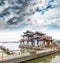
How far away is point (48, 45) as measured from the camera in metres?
31.1

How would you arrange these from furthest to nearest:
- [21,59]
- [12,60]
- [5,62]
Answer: [21,59] < [12,60] < [5,62]

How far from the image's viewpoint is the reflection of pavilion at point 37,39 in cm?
3086

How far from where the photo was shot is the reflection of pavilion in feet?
101

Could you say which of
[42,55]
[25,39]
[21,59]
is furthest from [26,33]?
[21,59]

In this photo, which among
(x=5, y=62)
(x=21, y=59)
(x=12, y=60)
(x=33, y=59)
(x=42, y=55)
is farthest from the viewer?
(x=42, y=55)

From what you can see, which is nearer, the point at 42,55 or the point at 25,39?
the point at 42,55

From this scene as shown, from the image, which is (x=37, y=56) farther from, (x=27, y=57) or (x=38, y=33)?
(x=38, y=33)

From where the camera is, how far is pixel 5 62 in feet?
37.1

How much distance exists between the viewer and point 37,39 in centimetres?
3114

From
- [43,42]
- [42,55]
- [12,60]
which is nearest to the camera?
[12,60]

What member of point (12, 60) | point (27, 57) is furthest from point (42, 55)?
point (12, 60)

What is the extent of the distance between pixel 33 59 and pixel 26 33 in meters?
18.5

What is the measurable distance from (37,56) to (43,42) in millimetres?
14063

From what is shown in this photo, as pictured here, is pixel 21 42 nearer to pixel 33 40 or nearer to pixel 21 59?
pixel 33 40
